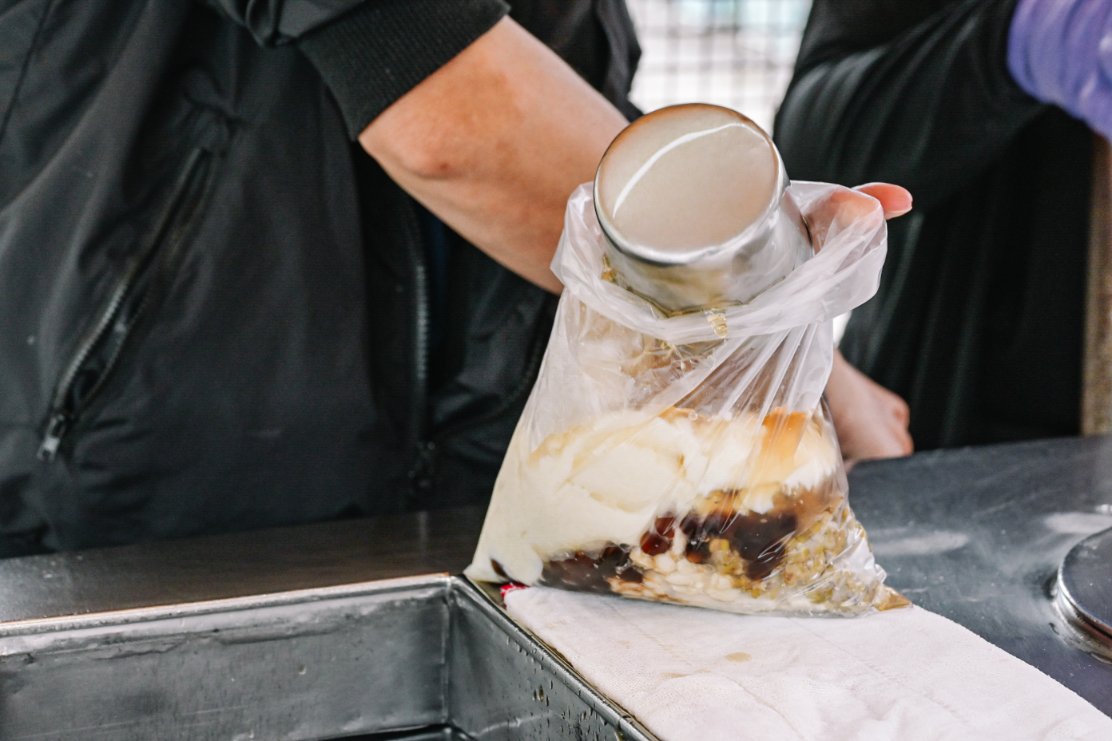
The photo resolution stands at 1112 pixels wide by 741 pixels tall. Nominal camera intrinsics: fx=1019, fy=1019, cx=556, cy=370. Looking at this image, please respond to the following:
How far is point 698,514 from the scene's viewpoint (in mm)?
546

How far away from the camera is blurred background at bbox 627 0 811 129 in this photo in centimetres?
268

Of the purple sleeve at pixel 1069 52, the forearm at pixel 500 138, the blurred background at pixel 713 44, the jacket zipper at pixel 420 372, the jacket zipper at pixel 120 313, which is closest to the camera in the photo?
the forearm at pixel 500 138

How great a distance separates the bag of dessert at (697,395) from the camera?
48 cm

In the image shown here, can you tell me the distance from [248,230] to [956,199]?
1.00 m

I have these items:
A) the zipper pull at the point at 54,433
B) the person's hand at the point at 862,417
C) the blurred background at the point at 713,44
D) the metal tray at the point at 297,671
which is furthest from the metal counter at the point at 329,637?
the blurred background at the point at 713,44

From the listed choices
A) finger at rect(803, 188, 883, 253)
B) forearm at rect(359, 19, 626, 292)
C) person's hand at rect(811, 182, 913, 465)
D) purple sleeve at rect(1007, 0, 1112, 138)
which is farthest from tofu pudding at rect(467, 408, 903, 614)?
purple sleeve at rect(1007, 0, 1112, 138)

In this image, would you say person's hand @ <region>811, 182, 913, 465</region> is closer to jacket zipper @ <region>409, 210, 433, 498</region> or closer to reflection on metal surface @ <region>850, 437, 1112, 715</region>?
reflection on metal surface @ <region>850, 437, 1112, 715</region>

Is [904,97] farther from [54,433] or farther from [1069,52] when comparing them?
[54,433]

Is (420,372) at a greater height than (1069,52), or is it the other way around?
(1069,52)

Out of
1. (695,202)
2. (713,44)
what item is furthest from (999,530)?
(713,44)

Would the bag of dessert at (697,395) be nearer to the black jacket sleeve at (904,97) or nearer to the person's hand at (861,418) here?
the person's hand at (861,418)

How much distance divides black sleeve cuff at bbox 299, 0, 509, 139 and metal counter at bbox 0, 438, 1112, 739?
318mm

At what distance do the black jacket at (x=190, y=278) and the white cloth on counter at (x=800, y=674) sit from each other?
36 centimetres

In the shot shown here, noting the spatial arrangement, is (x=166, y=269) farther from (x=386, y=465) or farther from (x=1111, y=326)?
(x=1111, y=326)
